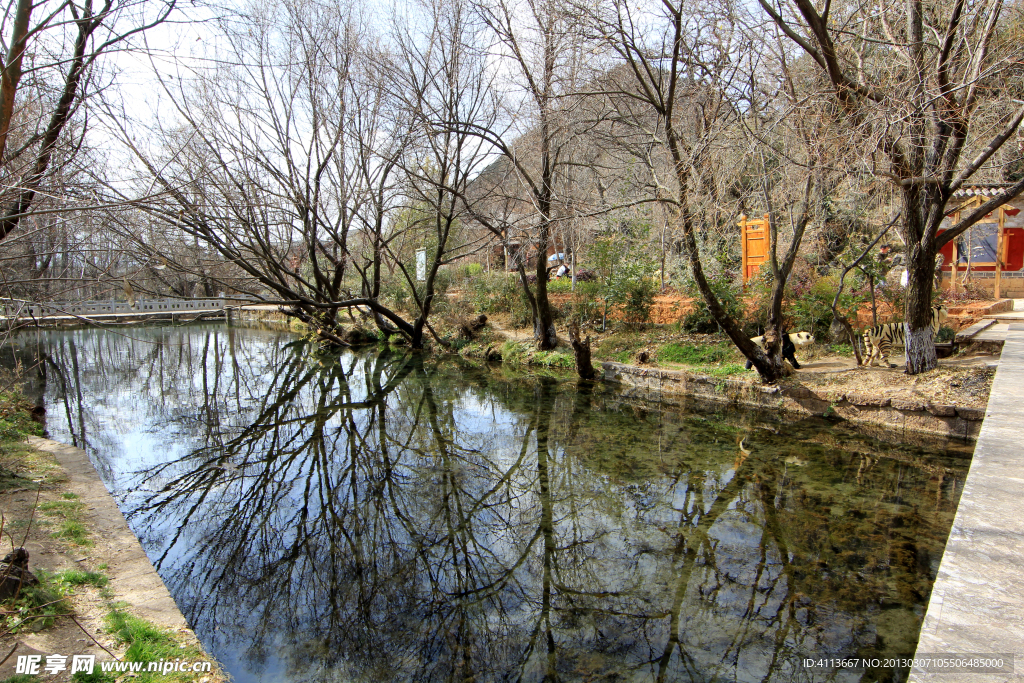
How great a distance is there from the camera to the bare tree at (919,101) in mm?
7184

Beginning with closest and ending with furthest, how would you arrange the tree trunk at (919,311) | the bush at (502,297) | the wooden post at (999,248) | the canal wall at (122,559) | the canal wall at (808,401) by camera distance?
1. the canal wall at (122,559)
2. the canal wall at (808,401)
3. the tree trunk at (919,311)
4. the wooden post at (999,248)
5. the bush at (502,297)

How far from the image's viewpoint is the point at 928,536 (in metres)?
5.46

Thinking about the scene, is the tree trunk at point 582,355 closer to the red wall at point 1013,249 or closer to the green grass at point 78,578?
the green grass at point 78,578

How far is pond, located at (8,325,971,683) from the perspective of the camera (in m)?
4.09

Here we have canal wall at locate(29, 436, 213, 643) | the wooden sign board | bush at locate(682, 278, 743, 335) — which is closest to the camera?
canal wall at locate(29, 436, 213, 643)

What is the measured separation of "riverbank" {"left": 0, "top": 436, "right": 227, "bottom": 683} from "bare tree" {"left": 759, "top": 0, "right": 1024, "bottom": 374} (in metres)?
7.71

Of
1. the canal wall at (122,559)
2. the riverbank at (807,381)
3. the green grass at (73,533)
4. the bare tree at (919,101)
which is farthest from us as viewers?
the riverbank at (807,381)

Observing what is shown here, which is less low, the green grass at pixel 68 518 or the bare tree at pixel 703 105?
the bare tree at pixel 703 105

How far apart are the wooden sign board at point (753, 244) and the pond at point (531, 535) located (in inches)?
236

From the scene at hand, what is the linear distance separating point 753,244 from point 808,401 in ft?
21.4

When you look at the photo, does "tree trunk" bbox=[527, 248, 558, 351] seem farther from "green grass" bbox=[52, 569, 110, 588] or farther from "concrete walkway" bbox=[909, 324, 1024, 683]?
"green grass" bbox=[52, 569, 110, 588]

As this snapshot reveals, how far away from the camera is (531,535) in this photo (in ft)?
19.3

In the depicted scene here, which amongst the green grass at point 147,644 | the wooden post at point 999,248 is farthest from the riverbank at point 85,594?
the wooden post at point 999,248

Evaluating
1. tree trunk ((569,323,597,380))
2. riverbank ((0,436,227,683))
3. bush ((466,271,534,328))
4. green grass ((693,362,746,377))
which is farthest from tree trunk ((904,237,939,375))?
riverbank ((0,436,227,683))
